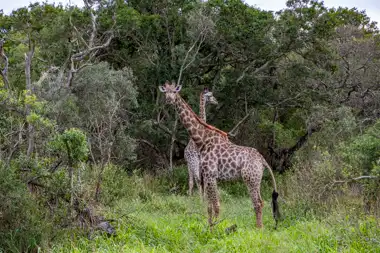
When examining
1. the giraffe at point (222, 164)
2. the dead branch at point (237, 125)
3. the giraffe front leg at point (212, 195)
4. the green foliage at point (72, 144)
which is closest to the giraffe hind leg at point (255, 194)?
the giraffe at point (222, 164)

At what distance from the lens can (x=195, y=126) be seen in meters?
10.2

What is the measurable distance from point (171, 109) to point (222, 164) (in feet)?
23.6

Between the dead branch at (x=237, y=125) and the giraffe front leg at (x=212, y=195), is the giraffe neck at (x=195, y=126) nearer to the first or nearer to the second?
the giraffe front leg at (x=212, y=195)

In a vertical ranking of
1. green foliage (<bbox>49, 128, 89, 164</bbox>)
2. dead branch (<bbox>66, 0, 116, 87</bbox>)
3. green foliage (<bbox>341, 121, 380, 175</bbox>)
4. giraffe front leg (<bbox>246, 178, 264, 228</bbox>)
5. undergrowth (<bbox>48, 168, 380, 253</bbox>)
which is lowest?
undergrowth (<bbox>48, 168, 380, 253</bbox>)

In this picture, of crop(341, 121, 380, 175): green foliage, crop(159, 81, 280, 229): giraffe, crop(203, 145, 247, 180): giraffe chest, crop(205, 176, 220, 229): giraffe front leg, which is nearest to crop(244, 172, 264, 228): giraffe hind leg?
crop(159, 81, 280, 229): giraffe

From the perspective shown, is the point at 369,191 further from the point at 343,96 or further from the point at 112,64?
the point at 112,64

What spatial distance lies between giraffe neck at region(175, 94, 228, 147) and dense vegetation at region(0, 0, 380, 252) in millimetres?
1458

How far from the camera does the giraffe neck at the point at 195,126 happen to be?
Answer: 10.2 m

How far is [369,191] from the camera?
9812 millimetres

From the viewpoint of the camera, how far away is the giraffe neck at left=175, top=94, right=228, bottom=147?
10.2 metres

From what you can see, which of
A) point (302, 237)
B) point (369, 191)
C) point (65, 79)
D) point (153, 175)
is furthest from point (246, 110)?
point (302, 237)

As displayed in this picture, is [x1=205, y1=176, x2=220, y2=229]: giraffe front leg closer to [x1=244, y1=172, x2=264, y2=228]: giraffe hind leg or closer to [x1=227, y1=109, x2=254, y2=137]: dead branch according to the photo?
[x1=244, y1=172, x2=264, y2=228]: giraffe hind leg

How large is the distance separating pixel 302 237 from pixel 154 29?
9.75 metres

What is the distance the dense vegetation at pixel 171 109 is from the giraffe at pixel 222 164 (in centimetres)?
47
